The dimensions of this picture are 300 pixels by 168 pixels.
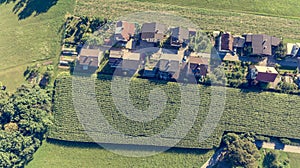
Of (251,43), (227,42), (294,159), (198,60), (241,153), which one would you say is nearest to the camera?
(241,153)

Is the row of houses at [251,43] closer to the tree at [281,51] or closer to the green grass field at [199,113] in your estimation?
the tree at [281,51]

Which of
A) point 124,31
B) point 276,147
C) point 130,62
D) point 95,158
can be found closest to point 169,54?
point 130,62

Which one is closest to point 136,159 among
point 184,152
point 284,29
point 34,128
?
point 184,152

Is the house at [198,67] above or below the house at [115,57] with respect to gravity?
below

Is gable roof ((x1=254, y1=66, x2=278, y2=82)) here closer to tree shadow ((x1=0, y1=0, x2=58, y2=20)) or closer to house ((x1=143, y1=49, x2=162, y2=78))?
house ((x1=143, y1=49, x2=162, y2=78))

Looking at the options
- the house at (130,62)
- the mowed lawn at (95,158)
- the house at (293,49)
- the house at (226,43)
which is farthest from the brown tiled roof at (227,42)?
the mowed lawn at (95,158)

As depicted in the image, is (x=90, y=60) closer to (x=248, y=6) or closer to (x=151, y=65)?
(x=151, y=65)
